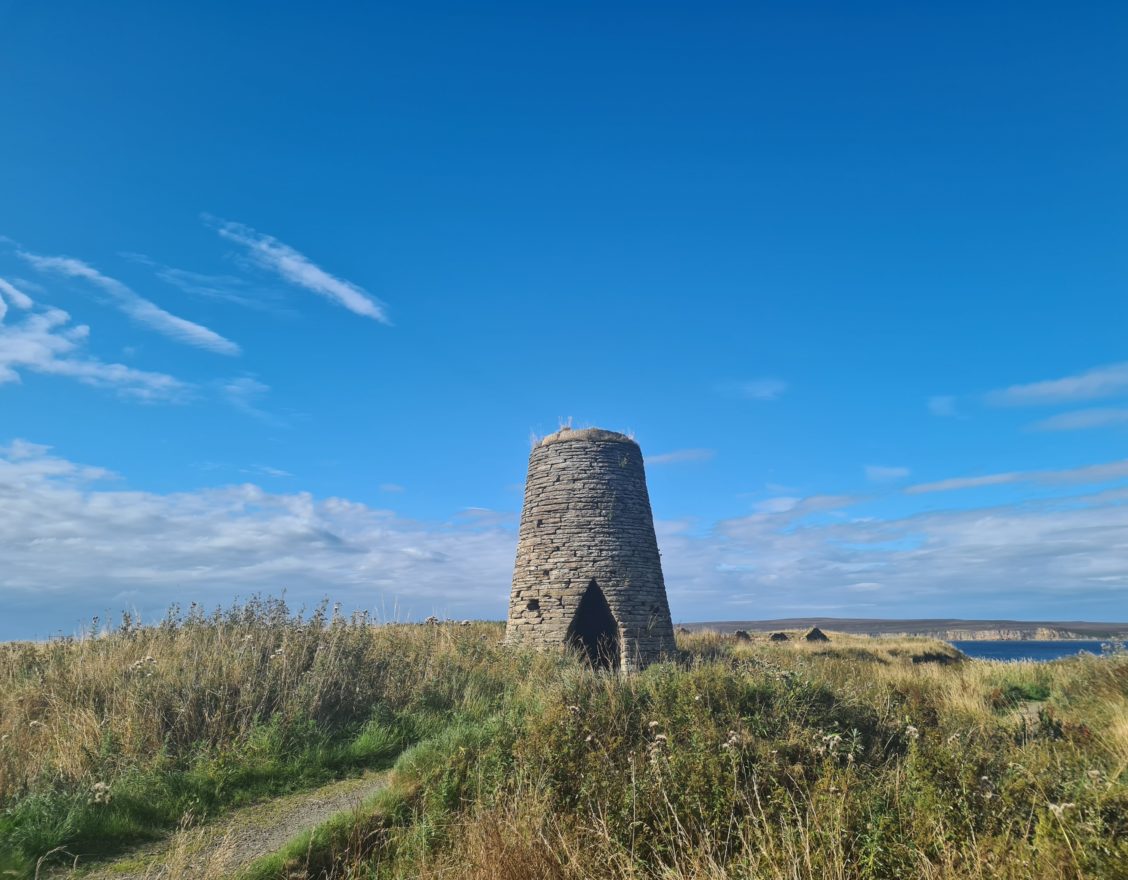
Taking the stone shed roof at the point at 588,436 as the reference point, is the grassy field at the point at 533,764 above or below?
below

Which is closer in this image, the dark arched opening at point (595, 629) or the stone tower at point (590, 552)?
the stone tower at point (590, 552)

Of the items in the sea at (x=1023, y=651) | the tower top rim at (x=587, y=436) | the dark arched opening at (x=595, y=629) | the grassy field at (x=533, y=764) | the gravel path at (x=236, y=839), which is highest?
the tower top rim at (x=587, y=436)

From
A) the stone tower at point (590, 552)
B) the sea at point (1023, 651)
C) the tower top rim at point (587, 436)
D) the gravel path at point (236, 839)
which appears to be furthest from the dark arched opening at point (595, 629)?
the sea at point (1023, 651)

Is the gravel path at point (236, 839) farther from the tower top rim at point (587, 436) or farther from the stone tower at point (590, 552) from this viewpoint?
the tower top rim at point (587, 436)

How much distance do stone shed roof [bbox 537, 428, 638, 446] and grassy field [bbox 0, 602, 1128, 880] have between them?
21.4 feet

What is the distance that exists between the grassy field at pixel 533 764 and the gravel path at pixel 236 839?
0.23m

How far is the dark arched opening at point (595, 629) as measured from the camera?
52.5 feet

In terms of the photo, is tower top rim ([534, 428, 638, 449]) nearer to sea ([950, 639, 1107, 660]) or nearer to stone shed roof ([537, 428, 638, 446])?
stone shed roof ([537, 428, 638, 446])

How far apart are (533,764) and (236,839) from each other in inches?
96.8

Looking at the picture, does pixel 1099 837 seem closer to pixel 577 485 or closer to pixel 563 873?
pixel 563 873

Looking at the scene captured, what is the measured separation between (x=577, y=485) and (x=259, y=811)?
10.6 meters

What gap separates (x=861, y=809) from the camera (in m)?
5.01

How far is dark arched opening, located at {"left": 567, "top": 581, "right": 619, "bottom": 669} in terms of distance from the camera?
16.0 meters

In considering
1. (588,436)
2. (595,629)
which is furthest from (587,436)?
(595,629)
